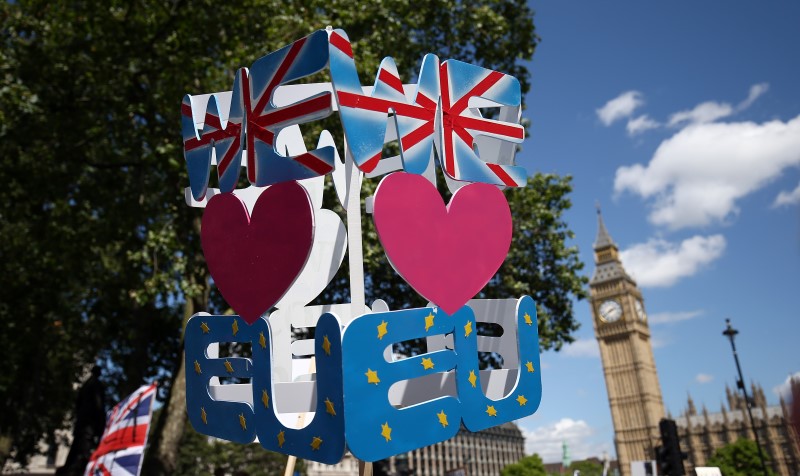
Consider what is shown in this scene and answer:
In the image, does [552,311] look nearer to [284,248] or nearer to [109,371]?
[284,248]

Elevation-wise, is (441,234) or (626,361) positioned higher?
(626,361)

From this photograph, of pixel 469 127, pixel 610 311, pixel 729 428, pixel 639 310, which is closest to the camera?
pixel 469 127

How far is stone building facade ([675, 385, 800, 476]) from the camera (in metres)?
101

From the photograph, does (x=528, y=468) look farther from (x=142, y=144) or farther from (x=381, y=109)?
(x=381, y=109)

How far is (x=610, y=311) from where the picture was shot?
440ft

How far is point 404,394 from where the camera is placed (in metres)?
4.63

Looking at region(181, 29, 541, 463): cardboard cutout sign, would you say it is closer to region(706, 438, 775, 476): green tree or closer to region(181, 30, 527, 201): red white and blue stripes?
region(181, 30, 527, 201): red white and blue stripes

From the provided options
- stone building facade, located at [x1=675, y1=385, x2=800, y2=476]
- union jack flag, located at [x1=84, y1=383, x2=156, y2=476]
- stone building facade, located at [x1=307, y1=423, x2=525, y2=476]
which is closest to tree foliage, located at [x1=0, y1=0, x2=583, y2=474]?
union jack flag, located at [x1=84, y1=383, x2=156, y2=476]

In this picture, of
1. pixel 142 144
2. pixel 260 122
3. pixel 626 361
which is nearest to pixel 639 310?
pixel 626 361

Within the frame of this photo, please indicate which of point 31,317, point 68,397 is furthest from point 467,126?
point 68,397

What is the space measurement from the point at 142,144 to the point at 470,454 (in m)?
116

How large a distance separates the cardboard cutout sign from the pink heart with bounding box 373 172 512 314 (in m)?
0.01

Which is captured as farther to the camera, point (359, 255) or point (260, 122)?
point (359, 255)

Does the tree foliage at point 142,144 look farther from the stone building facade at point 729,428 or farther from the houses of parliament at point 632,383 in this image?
the houses of parliament at point 632,383
